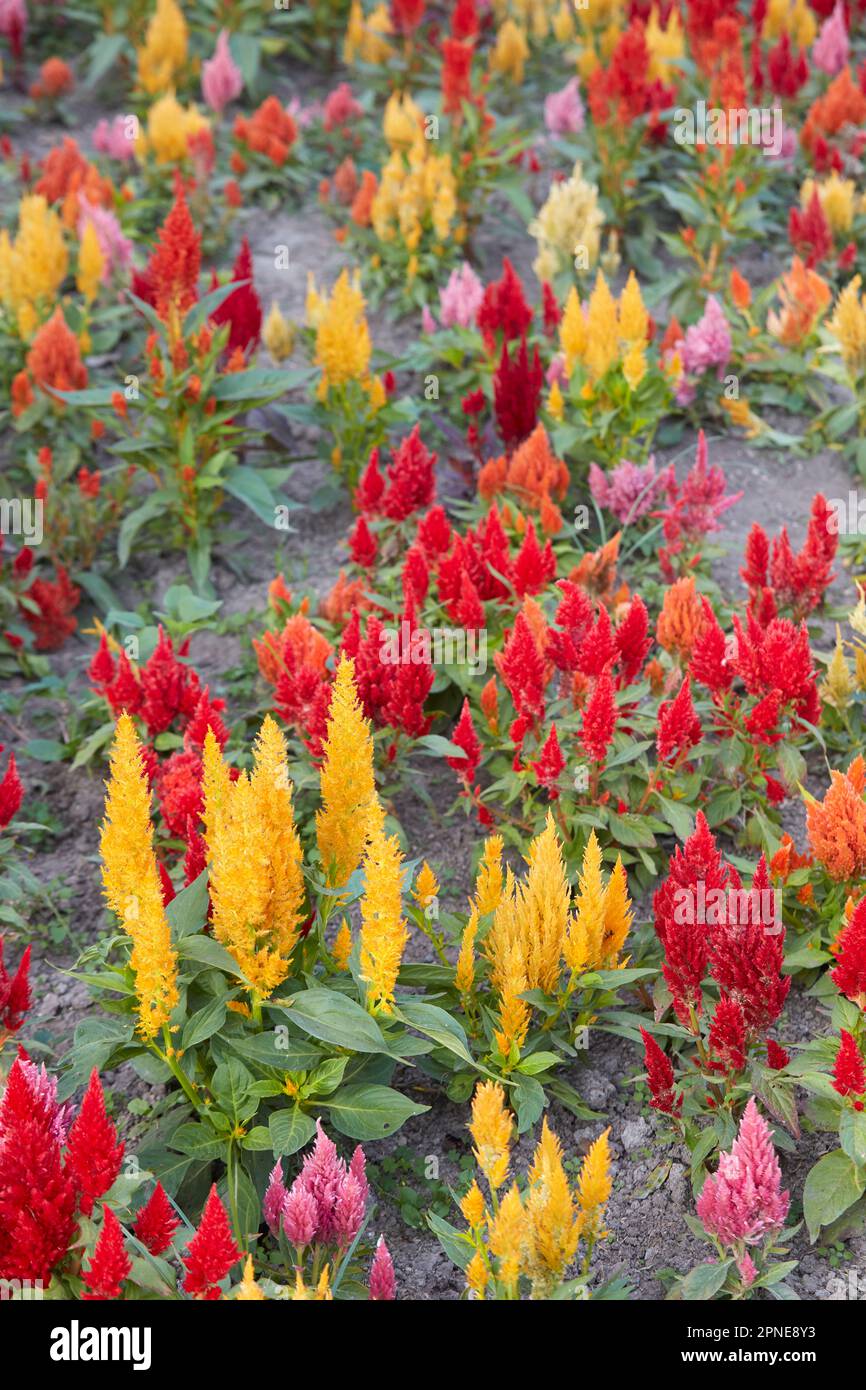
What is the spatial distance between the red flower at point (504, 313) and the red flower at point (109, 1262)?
152 inches

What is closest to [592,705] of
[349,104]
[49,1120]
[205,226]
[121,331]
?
[49,1120]

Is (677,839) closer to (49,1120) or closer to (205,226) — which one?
(49,1120)

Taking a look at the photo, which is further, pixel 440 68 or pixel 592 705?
pixel 440 68

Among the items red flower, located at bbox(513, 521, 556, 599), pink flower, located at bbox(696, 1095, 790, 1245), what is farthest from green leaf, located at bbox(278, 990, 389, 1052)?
red flower, located at bbox(513, 521, 556, 599)

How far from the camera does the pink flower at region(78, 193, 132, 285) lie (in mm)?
6434

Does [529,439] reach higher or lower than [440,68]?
lower

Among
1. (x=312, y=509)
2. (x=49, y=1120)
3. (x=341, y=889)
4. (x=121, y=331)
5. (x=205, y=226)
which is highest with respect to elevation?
(x=205, y=226)

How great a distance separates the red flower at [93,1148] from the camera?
2646 mm

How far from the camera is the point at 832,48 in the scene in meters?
7.78

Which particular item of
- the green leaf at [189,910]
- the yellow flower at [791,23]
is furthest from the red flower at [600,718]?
the yellow flower at [791,23]

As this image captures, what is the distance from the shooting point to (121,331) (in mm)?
6496

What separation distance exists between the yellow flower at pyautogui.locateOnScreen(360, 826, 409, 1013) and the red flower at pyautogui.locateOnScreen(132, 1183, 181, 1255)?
1.93 feet

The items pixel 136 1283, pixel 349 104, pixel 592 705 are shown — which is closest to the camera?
pixel 136 1283

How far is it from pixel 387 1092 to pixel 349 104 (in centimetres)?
611
